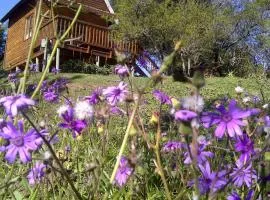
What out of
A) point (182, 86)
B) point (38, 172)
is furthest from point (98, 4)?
point (38, 172)

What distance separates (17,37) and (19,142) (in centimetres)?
2567

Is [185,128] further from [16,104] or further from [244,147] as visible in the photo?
[244,147]

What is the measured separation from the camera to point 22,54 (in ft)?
78.8

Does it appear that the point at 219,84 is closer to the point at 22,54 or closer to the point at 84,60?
the point at 84,60

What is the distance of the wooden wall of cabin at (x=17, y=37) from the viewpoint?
24.3 metres

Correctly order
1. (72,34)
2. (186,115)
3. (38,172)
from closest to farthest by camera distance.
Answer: (186,115) → (38,172) → (72,34)

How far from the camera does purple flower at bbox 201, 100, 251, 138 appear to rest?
1221 mm

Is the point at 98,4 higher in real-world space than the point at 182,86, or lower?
higher

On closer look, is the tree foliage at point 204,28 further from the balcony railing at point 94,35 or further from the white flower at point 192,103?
the white flower at point 192,103

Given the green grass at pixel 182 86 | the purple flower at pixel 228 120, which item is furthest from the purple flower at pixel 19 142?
the green grass at pixel 182 86

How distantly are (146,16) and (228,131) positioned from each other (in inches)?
864

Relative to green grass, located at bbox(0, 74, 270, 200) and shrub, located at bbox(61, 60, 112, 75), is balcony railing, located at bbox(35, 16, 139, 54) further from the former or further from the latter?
green grass, located at bbox(0, 74, 270, 200)

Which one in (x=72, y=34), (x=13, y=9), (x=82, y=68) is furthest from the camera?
(x=13, y=9)

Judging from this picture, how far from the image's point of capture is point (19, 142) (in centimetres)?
129
